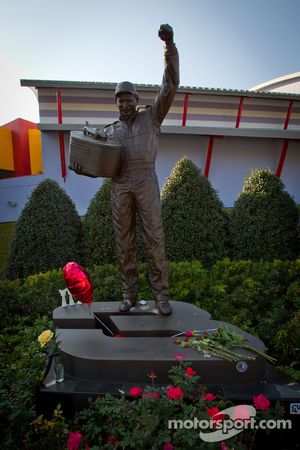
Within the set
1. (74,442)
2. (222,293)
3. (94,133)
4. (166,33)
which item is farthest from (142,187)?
(222,293)

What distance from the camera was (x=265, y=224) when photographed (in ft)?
20.8

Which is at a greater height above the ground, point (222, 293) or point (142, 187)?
point (142, 187)

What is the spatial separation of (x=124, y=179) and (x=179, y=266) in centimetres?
236

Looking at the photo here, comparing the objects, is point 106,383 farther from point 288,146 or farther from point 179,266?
point 288,146

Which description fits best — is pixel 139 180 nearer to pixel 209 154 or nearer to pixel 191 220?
pixel 191 220

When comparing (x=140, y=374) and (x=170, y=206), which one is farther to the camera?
(x=170, y=206)

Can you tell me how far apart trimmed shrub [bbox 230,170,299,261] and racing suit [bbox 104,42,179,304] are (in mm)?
3421

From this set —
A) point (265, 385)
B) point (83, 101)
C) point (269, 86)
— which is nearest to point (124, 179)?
point (265, 385)

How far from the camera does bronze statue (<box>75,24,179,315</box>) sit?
128 inches

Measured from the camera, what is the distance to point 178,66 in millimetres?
2994

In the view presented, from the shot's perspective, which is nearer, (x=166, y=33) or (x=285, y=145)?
(x=166, y=33)

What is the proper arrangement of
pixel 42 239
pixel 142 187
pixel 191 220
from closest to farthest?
1. pixel 142 187
2. pixel 42 239
3. pixel 191 220

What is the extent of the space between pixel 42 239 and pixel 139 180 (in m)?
3.30

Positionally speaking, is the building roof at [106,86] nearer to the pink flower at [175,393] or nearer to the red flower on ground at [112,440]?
the pink flower at [175,393]
